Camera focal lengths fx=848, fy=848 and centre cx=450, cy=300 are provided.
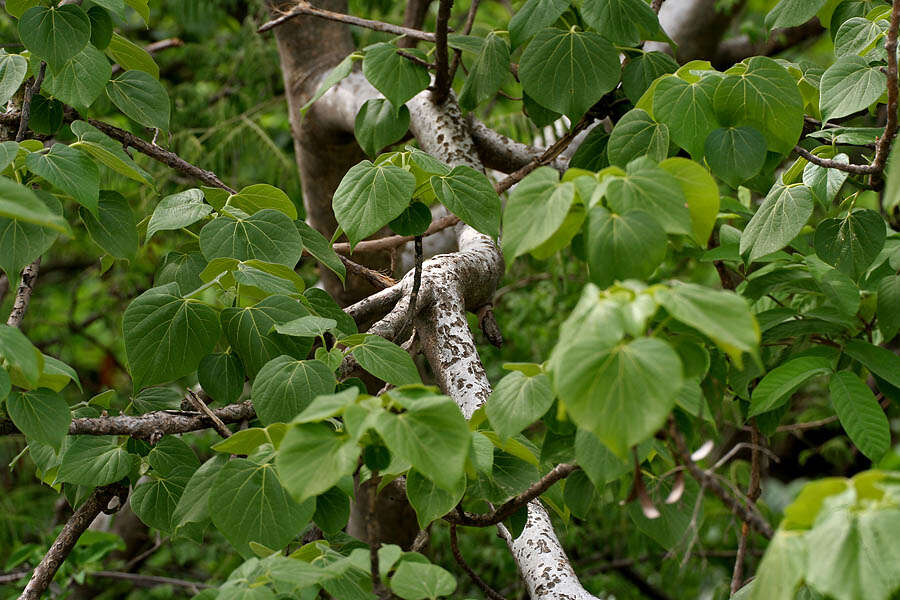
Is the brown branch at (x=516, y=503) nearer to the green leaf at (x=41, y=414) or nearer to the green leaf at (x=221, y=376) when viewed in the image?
the green leaf at (x=221, y=376)

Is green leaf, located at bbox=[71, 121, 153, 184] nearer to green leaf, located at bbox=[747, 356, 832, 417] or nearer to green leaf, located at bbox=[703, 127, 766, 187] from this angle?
green leaf, located at bbox=[703, 127, 766, 187]

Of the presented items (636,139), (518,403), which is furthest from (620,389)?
(636,139)

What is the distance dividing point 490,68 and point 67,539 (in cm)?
77

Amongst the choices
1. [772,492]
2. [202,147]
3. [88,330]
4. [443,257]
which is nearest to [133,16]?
[202,147]

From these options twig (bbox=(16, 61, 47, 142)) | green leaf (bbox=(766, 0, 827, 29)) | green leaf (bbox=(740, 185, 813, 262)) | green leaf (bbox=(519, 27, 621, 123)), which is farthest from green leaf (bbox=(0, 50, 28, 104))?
green leaf (bbox=(766, 0, 827, 29))

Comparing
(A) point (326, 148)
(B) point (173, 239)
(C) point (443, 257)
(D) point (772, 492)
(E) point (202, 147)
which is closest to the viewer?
(C) point (443, 257)

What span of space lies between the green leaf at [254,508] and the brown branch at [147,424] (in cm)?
19

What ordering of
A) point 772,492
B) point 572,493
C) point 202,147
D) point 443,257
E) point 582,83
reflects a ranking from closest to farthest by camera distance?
point 572,493 < point 582,83 < point 443,257 < point 202,147 < point 772,492

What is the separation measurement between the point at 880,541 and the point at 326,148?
1.62 metres

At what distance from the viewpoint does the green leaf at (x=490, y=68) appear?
3.74ft

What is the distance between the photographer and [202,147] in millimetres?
2436

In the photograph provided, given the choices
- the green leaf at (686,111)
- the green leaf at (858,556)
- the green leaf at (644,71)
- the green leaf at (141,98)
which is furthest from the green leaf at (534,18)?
the green leaf at (858,556)

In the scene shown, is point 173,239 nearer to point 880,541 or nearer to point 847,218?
point 847,218

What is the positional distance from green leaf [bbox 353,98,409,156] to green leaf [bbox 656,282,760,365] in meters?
0.76
